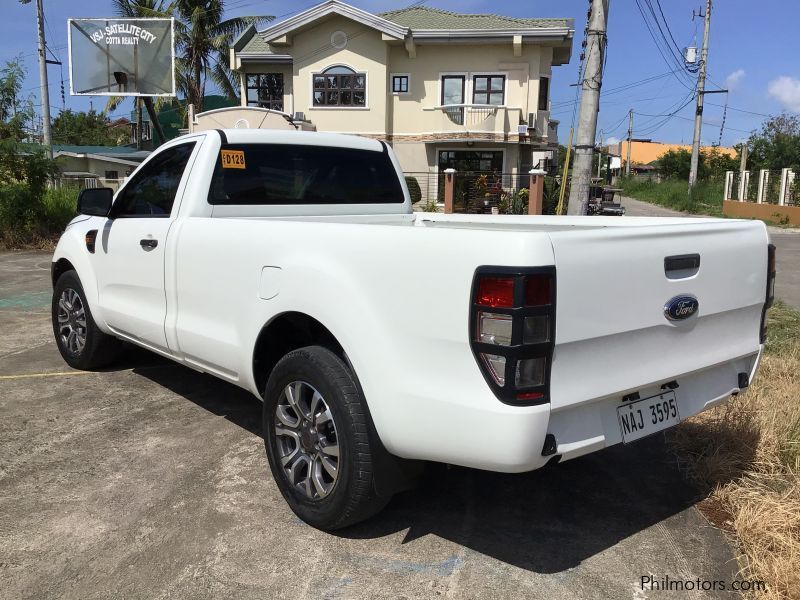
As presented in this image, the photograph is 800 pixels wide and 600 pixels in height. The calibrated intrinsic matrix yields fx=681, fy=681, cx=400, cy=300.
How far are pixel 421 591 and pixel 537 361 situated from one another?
3.58ft

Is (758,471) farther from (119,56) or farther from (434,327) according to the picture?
(119,56)

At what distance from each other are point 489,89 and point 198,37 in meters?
15.0

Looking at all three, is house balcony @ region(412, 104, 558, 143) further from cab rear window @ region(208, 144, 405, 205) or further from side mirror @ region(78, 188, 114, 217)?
side mirror @ region(78, 188, 114, 217)

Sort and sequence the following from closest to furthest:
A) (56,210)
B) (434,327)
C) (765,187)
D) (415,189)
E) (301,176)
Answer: (434,327), (301,176), (56,210), (415,189), (765,187)

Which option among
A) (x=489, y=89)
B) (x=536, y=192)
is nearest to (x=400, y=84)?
(x=489, y=89)

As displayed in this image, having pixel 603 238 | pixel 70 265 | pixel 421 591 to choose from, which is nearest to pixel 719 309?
pixel 603 238

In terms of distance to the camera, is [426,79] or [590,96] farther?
[426,79]

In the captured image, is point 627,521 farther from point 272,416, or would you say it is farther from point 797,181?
point 797,181

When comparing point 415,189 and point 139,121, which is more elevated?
point 139,121

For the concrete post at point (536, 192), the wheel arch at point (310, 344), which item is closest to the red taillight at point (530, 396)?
the wheel arch at point (310, 344)

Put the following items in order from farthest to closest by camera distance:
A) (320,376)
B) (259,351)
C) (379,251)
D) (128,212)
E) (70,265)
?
(70,265), (128,212), (259,351), (320,376), (379,251)

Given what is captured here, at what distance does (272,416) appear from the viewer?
335 centimetres

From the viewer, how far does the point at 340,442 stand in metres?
2.89

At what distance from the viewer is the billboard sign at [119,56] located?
20484mm
